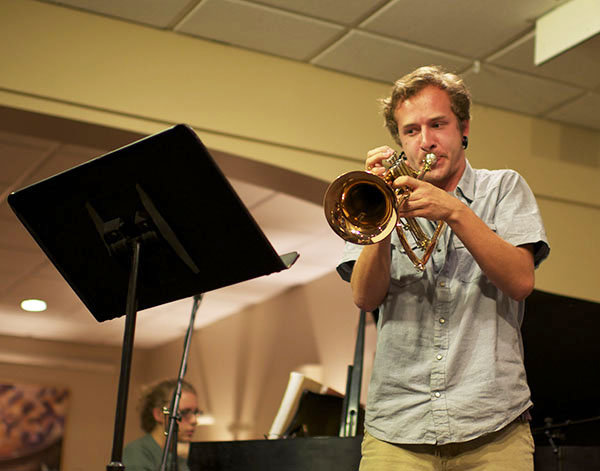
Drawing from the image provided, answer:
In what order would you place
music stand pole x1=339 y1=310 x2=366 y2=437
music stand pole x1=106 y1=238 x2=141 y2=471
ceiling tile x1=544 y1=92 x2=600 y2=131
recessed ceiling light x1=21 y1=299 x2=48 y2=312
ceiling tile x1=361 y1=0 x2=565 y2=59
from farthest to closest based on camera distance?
recessed ceiling light x1=21 y1=299 x2=48 y2=312 < ceiling tile x1=544 y1=92 x2=600 y2=131 < ceiling tile x1=361 y1=0 x2=565 y2=59 < music stand pole x1=339 y1=310 x2=366 y2=437 < music stand pole x1=106 y1=238 x2=141 y2=471

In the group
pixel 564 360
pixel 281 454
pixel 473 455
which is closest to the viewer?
pixel 473 455

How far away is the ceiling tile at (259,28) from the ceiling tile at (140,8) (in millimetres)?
73

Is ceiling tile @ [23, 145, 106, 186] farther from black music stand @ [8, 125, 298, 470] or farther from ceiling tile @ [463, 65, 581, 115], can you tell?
black music stand @ [8, 125, 298, 470]

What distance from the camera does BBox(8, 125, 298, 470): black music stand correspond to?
173 centimetres

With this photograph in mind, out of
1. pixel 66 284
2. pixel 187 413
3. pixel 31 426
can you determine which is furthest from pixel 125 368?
pixel 31 426

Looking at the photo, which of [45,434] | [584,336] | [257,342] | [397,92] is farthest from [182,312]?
[397,92]

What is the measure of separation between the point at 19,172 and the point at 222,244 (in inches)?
145

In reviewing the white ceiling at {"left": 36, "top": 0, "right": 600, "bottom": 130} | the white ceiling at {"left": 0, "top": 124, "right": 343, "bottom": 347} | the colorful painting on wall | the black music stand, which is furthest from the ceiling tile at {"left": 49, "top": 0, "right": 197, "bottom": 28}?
the colorful painting on wall

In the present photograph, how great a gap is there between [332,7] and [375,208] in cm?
203

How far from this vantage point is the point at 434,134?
1.90 metres

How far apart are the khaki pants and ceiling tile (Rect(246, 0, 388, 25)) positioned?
92.4 inches

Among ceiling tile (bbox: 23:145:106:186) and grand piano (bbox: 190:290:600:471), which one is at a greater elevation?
ceiling tile (bbox: 23:145:106:186)

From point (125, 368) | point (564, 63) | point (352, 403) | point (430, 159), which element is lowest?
point (125, 368)

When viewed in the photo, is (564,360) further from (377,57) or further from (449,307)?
(377,57)
